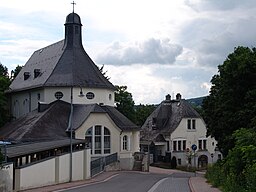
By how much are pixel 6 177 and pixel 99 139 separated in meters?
29.3

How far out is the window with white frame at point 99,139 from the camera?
5134cm

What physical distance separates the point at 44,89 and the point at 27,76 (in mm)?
10465

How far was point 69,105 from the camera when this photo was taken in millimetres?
56031

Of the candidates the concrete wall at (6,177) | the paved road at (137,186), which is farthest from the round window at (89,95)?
the concrete wall at (6,177)

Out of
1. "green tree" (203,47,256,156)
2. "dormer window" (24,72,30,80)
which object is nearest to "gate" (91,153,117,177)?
"green tree" (203,47,256,156)

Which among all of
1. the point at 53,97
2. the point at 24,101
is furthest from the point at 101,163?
the point at 24,101

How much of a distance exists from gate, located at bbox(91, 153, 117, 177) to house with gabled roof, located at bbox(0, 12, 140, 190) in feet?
3.66

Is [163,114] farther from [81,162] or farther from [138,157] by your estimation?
[81,162]

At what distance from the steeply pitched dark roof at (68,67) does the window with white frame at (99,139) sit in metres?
6.97

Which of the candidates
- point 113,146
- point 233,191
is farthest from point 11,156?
point 113,146

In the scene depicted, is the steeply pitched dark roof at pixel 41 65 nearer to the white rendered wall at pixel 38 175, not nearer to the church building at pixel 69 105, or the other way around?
the church building at pixel 69 105

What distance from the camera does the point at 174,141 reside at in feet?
234

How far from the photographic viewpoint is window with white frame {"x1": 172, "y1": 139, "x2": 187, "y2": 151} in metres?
71.4

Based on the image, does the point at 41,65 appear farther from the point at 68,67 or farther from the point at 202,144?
the point at 202,144
